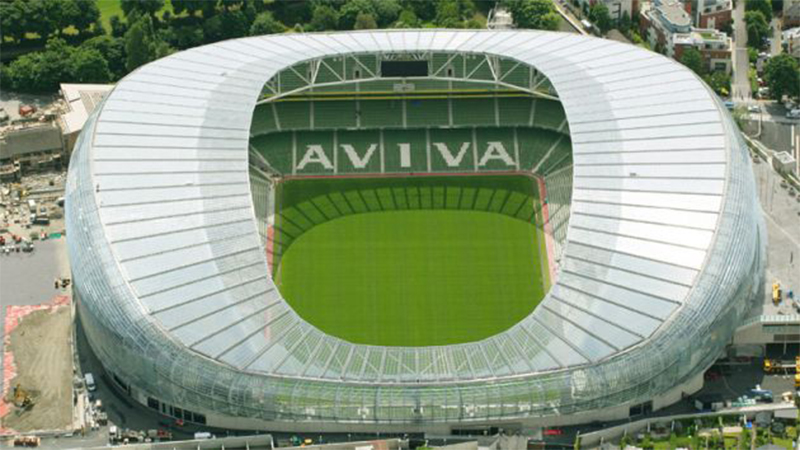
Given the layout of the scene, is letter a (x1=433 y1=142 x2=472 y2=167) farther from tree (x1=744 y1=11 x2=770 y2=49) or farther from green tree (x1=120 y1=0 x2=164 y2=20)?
green tree (x1=120 y1=0 x2=164 y2=20)

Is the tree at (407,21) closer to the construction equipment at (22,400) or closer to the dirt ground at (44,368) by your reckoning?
the dirt ground at (44,368)

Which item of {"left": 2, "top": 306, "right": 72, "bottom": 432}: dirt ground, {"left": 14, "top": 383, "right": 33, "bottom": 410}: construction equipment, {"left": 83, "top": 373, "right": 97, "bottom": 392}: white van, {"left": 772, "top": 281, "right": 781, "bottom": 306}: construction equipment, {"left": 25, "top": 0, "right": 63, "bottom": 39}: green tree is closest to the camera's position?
{"left": 2, "top": 306, "right": 72, "bottom": 432}: dirt ground

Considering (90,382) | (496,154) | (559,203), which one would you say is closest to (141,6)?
(496,154)

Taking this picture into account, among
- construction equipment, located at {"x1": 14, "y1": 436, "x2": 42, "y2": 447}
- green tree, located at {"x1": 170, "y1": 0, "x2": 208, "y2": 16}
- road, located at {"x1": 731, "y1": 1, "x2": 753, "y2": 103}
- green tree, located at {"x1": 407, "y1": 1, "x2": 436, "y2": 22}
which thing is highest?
green tree, located at {"x1": 170, "y1": 0, "x2": 208, "y2": 16}

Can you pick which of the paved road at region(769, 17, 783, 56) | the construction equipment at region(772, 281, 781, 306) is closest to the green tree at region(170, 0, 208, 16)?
the paved road at region(769, 17, 783, 56)

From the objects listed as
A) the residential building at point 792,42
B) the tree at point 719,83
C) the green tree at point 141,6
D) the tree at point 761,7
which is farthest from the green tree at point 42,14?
the residential building at point 792,42

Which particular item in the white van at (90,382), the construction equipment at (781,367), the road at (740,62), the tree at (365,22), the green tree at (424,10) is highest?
the green tree at (424,10)

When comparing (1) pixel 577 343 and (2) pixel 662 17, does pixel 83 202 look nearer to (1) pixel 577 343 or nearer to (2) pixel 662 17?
(1) pixel 577 343
